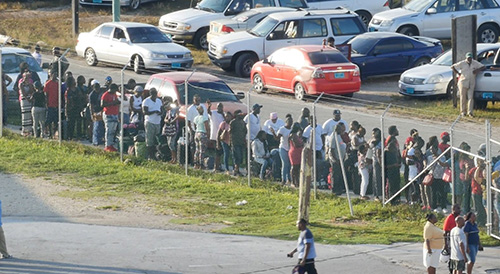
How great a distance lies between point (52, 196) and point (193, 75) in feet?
17.3

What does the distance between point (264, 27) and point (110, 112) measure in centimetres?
914

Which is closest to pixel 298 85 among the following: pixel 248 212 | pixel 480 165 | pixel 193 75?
pixel 193 75

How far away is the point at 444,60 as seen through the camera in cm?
2762

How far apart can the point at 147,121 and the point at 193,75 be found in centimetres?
252

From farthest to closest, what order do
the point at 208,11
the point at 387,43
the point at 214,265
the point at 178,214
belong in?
1. the point at 208,11
2. the point at 387,43
3. the point at 178,214
4. the point at 214,265

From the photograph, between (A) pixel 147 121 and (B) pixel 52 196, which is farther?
(A) pixel 147 121

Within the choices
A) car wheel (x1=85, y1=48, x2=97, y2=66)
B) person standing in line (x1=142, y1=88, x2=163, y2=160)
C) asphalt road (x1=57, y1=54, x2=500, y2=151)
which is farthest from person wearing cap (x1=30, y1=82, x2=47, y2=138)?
car wheel (x1=85, y1=48, x2=97, y2=66)

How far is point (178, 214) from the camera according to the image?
1877 centimetres

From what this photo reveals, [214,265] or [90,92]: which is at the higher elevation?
[90,92]

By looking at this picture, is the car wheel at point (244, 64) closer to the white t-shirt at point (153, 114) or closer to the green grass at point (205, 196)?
the green grass at point (205, 196)

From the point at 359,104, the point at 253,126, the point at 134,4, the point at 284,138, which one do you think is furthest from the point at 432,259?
the point at 134,4

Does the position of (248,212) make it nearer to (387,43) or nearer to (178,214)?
(178,214)

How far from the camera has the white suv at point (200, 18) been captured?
108 ft

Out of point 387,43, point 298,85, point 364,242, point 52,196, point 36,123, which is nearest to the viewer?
point 364,242
